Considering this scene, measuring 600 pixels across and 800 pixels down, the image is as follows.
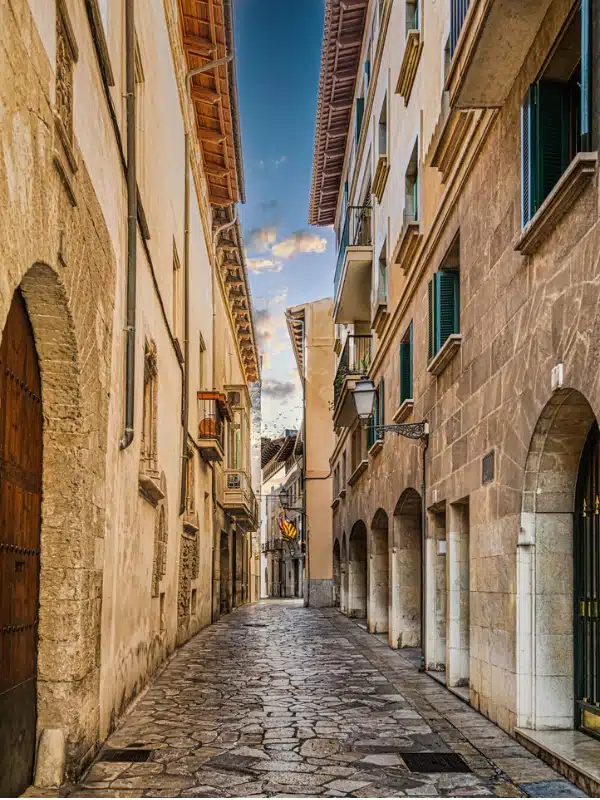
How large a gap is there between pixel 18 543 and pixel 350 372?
53.9ft

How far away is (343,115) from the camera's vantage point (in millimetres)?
25812

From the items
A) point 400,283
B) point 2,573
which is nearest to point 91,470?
point 2,573

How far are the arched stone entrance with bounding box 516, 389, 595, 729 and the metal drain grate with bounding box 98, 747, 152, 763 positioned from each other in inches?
114

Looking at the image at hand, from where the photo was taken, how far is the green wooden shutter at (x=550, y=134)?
7430 mm

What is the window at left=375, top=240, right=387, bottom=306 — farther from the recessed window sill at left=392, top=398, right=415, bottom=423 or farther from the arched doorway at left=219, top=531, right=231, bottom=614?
the arched doorway at left=219, top=531, right=231, bottom=614

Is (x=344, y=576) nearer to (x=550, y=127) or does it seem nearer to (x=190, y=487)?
(x=190, y=487)

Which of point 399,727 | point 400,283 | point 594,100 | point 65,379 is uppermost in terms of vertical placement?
point 400,283

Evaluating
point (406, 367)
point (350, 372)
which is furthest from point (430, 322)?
point (350, 372)

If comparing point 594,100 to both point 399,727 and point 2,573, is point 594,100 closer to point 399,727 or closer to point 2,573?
point 2,573

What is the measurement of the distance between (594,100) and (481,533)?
4.46 m

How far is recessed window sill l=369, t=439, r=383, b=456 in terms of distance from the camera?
59.5 ft

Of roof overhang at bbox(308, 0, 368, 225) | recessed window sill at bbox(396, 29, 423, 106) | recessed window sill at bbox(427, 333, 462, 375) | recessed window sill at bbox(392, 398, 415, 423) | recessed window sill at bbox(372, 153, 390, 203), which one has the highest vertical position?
roof overhang at bbox(308, 0, 368, 225)

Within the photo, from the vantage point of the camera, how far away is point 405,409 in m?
14.5

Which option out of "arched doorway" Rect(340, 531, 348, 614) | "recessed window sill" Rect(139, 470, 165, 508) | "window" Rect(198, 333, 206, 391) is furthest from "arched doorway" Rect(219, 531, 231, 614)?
"recessed window sill" Rect(139, 470, 165, 508)
